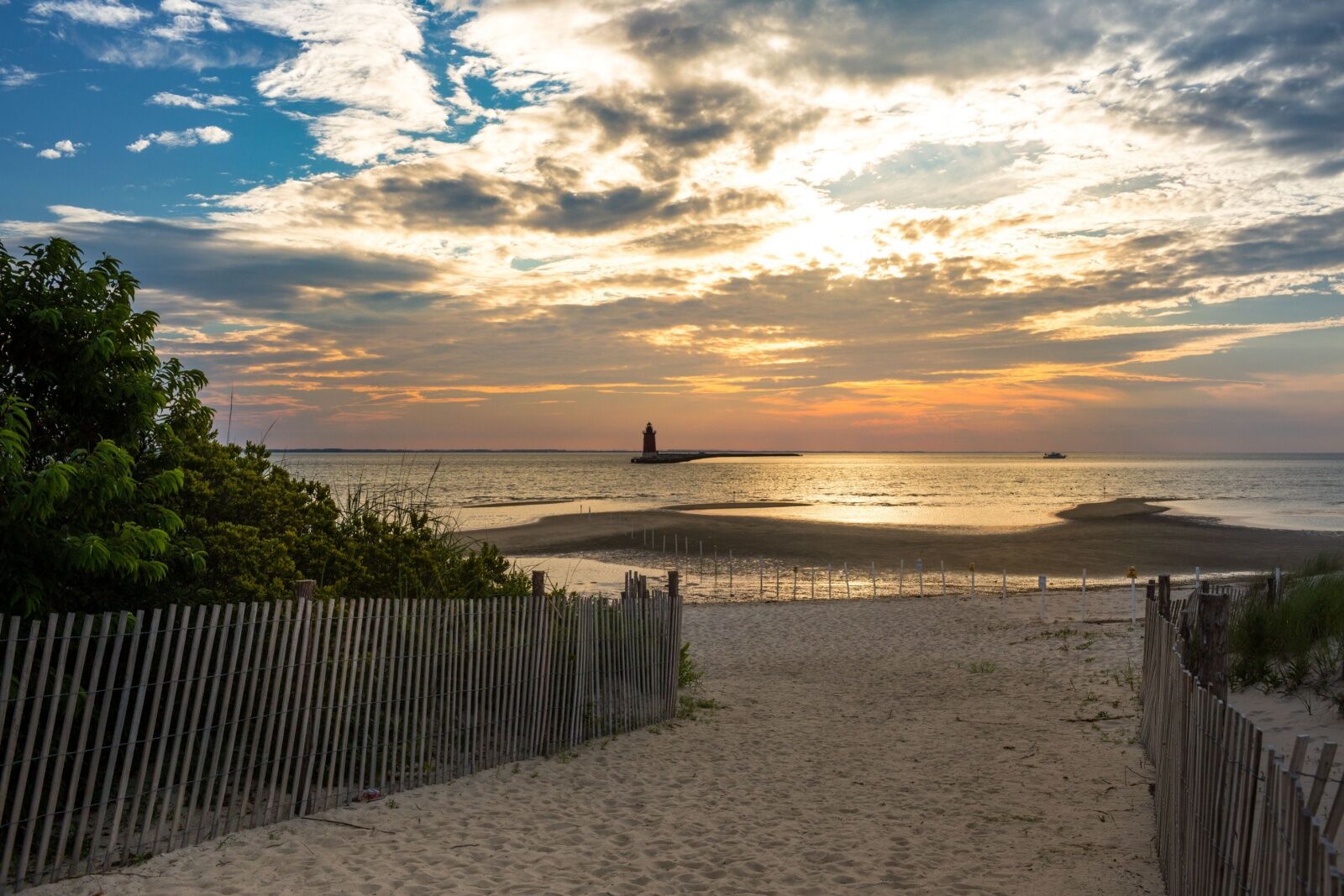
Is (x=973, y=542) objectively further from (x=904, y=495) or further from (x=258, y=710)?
(x=904, y=495)

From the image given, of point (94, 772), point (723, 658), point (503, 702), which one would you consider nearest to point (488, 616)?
point (503, 702)

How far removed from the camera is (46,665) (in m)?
5.86

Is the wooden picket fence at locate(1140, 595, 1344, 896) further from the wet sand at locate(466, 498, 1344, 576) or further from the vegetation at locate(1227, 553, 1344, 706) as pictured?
the wet sand at locate(466, 498, 1344, 576)

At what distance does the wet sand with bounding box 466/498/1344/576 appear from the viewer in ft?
125

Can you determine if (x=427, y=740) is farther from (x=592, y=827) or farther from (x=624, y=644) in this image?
(x=624, y=644)

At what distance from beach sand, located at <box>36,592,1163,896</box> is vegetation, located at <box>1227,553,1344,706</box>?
1.55 m

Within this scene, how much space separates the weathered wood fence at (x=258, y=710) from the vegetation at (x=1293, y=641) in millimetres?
7564

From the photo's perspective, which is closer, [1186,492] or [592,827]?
[592,827]

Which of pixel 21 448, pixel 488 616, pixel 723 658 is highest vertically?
pixel 21 448

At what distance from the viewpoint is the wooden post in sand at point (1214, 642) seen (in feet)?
19.1

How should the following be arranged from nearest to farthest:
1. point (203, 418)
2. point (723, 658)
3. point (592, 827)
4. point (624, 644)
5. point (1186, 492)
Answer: point (592, 827) < point (203, 418) < point (624, 644) < point (723, 658) < point (1186, 492)

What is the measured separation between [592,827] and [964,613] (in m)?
16.5

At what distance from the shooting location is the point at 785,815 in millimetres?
8398

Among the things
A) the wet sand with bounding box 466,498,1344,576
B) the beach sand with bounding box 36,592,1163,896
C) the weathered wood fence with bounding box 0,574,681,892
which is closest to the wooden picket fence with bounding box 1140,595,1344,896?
the beach sand with bounding box 36,592,1163,896
